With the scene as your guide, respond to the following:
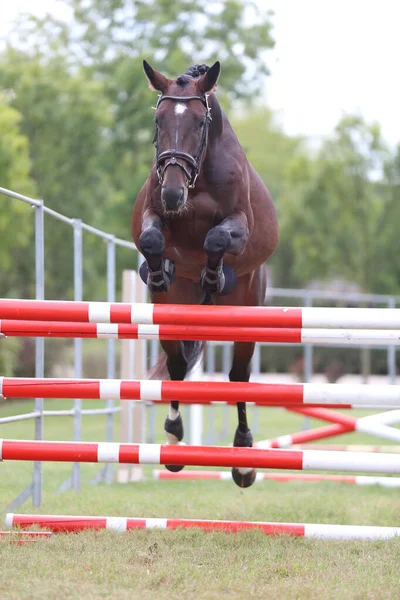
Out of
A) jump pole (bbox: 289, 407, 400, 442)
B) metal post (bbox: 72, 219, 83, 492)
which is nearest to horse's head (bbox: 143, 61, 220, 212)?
metal post (bbox: 72, 219, 83, 492)

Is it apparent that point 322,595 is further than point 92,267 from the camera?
No

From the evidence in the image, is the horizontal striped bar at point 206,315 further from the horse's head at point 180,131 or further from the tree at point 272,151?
the tree at point 272,151

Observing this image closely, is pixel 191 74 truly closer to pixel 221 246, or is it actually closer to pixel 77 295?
pixel 221 246

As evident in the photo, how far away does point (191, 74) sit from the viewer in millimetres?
4508

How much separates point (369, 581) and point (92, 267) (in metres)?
15.2

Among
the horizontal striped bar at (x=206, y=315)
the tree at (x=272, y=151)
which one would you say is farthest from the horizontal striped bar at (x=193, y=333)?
the tree at (x=272, y=151)

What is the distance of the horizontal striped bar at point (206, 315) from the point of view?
3.77 metres

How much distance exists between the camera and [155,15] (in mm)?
22656

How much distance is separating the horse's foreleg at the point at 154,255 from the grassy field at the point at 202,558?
1293mm

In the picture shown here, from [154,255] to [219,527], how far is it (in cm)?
149

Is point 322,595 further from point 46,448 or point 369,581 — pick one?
point 46,448

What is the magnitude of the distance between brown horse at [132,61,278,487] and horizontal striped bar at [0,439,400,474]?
2.76ft

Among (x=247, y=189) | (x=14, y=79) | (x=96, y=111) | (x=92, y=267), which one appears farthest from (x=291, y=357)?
(x=247, y=189)

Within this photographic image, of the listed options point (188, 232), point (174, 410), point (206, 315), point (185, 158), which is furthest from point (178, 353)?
point (185, 158)
